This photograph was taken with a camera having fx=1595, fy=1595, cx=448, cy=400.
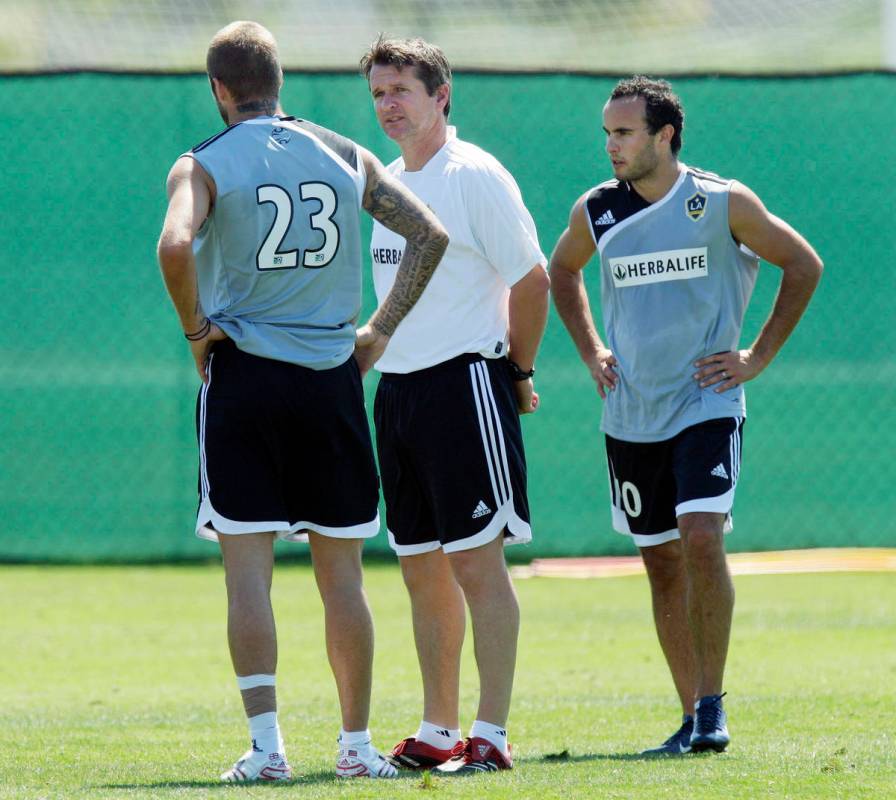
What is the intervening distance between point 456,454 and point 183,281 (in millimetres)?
1054

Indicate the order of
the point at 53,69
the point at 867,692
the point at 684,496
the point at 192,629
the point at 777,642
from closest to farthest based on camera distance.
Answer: the point at 684,496
the point at 867,692
the point at 777,642
the point at 192,629
the point at 53,69

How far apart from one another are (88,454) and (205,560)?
1.06 m

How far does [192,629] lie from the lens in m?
8.48

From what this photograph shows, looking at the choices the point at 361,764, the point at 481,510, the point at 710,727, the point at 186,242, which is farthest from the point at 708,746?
the point at 186,242

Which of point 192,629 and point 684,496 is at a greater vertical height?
point 684,496

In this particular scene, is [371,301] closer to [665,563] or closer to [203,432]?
[665,563]

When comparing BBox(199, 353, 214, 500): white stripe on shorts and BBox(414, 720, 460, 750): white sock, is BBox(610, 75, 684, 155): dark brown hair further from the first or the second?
BBox(414, 720, 460, 750): white sock

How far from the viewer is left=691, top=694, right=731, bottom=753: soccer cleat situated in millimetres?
4855

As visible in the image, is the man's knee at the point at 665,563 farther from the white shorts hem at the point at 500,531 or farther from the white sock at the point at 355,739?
the white sock at the point at 355,739

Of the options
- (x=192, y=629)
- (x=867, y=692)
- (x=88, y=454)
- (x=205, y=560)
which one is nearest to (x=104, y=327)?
(x=88, y=454)

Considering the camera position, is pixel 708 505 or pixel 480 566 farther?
pixel 708 505

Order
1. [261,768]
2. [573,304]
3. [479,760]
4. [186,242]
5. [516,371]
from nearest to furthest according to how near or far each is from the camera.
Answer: [186,242], [261,768], [479,760], [516,371], [573,304]

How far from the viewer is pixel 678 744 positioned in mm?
5020

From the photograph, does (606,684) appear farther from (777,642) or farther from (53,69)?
(53,69)
